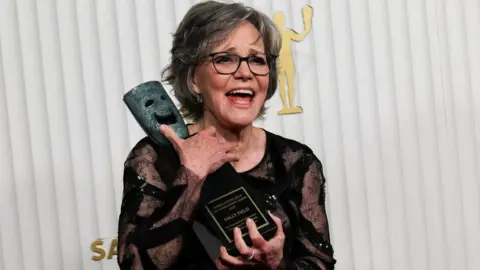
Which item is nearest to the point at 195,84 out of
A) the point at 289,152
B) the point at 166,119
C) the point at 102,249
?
the point at 166,119

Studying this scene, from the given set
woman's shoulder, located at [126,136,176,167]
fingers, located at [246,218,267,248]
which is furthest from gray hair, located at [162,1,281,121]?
fingers, located at [246,218,267,248]

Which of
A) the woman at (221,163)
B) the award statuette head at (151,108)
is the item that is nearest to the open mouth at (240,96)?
the woman at (221,163)

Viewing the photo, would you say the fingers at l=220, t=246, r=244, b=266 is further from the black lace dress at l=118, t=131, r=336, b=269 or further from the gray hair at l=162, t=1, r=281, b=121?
the gray hair at l=162, t=1, r=281, b=121

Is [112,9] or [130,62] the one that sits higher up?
[112,9]

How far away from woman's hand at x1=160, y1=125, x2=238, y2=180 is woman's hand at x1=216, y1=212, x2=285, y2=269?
0.12m

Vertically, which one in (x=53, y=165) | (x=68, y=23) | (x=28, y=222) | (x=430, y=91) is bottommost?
(x=28, y=222)

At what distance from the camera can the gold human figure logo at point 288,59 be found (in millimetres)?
1771

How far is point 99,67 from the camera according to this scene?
174 centimetres

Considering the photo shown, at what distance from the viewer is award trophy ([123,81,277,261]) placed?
37.0 inches

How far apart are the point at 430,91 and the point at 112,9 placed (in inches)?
38.0

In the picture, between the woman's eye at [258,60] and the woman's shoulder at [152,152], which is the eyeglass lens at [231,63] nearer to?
the woman's eye at [258,60]

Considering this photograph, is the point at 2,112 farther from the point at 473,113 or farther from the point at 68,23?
the point at 473,113

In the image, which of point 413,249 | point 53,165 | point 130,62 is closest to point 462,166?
point 413,249

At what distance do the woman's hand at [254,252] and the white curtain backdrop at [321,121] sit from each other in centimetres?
86
